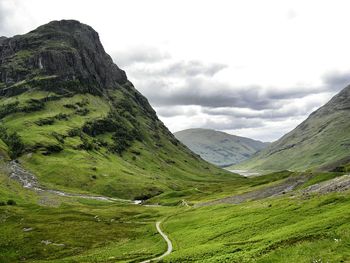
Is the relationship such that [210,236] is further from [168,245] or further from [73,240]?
[73,240]

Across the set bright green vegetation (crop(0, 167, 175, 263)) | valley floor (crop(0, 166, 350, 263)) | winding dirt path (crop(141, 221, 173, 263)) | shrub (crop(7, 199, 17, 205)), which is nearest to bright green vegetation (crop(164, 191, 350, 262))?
valley floor (crop(0, 166, 350, 263))

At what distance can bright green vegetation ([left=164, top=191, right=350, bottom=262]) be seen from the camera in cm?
4253

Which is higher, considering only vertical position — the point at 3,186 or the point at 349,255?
the point at 3,186

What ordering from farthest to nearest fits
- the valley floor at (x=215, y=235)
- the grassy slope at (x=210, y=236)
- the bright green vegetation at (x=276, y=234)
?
the valley floor at (x=215, y=235) → the grassy slope at (x=210, y=236) → the bright green vegetation at (x=276, y=234)

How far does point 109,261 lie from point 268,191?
7646 cm

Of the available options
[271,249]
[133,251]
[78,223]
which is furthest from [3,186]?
[271,249]

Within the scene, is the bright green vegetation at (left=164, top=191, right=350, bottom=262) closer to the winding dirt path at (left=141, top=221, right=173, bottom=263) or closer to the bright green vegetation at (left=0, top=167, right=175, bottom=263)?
the winding dirt path at (left=141, top=221, right=173, bottom=263)

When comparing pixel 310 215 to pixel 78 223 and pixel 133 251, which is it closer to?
pixel 133 251

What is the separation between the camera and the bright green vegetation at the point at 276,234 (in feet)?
140

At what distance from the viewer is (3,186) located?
199 metres

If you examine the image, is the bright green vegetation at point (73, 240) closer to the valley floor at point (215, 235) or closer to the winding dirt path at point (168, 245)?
the valley floor at point (215, 235)

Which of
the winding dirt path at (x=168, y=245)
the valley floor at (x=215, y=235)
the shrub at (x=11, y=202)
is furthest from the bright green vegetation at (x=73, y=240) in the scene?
the shrub at (x=11, y=202)

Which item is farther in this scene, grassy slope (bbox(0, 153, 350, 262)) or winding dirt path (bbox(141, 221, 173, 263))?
winding dirt path (bbox(141, 221, 173, 263))

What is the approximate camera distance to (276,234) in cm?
5600
